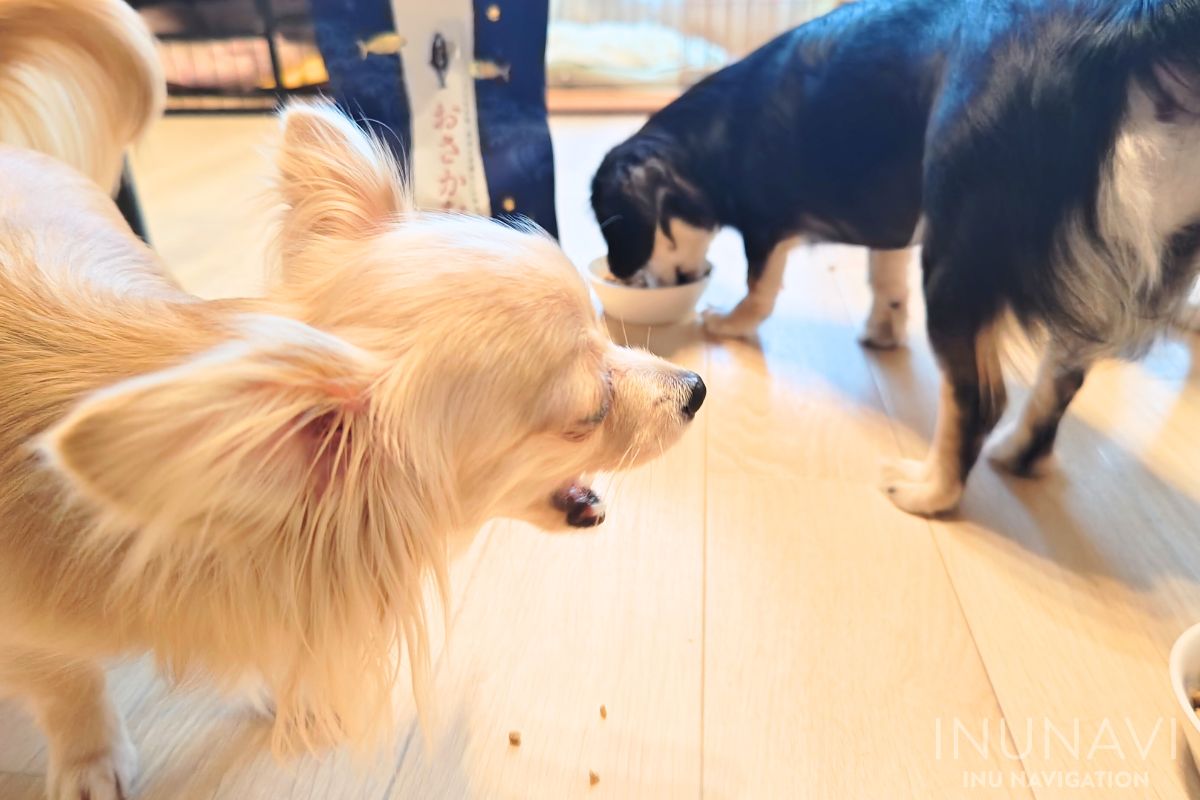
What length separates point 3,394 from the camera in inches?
27.9

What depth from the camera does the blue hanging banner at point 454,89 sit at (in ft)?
5.61

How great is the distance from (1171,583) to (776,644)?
619mm

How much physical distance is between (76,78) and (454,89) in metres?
0.75

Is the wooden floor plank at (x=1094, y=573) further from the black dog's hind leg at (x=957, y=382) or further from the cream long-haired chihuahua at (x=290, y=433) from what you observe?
the cream long-haired chihuahua at (x=290, y=433)

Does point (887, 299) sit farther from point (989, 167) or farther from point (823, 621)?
point (823, 621)

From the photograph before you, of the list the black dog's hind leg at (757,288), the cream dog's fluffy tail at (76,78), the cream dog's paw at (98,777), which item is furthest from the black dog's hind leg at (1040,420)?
the cream dog's fluffy tail at (76,78)

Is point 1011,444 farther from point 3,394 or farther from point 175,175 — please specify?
point 175,175

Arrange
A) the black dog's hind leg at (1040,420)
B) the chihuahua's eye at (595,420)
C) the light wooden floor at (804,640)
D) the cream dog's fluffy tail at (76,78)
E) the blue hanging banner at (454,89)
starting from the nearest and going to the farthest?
the chihuahua's eye at (595,420) → the light wooden floor at (804,640) → the cream dog's fluffy tail at (76,78) → the black dog's hind leg at (1040,420) → the blue hanging banner at (454,89)

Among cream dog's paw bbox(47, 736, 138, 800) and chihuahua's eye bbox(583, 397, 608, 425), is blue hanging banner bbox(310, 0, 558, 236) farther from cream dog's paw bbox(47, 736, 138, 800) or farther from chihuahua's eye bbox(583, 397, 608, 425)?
cream dog's paw bbox(47, 736, 138, 800)

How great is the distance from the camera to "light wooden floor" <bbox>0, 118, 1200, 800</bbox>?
970mm

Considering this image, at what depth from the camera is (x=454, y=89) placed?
1.79 meters

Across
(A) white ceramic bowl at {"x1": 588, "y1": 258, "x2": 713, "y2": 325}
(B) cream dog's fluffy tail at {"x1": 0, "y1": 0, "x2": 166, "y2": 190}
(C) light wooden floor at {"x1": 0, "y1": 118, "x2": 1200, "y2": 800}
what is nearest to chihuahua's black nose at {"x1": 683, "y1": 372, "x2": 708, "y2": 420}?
(C) light wooden floor at {"x1": 0, "y1": 118, "x2": 1200, "y2": 800}

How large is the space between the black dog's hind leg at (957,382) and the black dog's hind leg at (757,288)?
0.61 m

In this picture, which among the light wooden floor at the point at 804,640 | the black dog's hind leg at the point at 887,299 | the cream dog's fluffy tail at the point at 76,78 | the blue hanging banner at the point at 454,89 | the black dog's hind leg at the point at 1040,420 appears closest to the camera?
the light wooden floor at the point at 804,640
